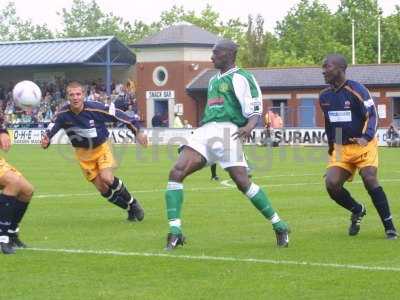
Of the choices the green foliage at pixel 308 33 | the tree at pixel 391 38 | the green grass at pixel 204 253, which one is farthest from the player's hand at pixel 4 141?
the tree at pixel 391 38

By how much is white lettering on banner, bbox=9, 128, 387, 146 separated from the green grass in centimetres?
2764

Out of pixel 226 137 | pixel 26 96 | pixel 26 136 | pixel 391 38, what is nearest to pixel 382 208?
pixel 226 137

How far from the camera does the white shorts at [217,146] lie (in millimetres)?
12320

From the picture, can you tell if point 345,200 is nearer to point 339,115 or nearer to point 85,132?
point 339,115

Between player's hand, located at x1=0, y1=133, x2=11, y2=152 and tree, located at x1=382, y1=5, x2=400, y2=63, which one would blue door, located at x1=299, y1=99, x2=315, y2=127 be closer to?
tree, located at x1=382, y1=5, x2=400, y2=63

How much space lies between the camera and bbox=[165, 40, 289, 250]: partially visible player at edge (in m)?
12.3

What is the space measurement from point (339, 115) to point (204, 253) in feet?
8.46

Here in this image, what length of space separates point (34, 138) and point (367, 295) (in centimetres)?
4874

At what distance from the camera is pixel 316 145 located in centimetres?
4916

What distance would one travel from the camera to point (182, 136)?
5303cm

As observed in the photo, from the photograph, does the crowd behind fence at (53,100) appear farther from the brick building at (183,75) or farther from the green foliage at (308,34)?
the green foliage at (308,34)

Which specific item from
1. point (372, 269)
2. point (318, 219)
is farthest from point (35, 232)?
point (372, 269)

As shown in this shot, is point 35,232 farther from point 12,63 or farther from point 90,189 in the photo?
point 12,63

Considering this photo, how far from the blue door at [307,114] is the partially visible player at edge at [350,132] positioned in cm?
4415
